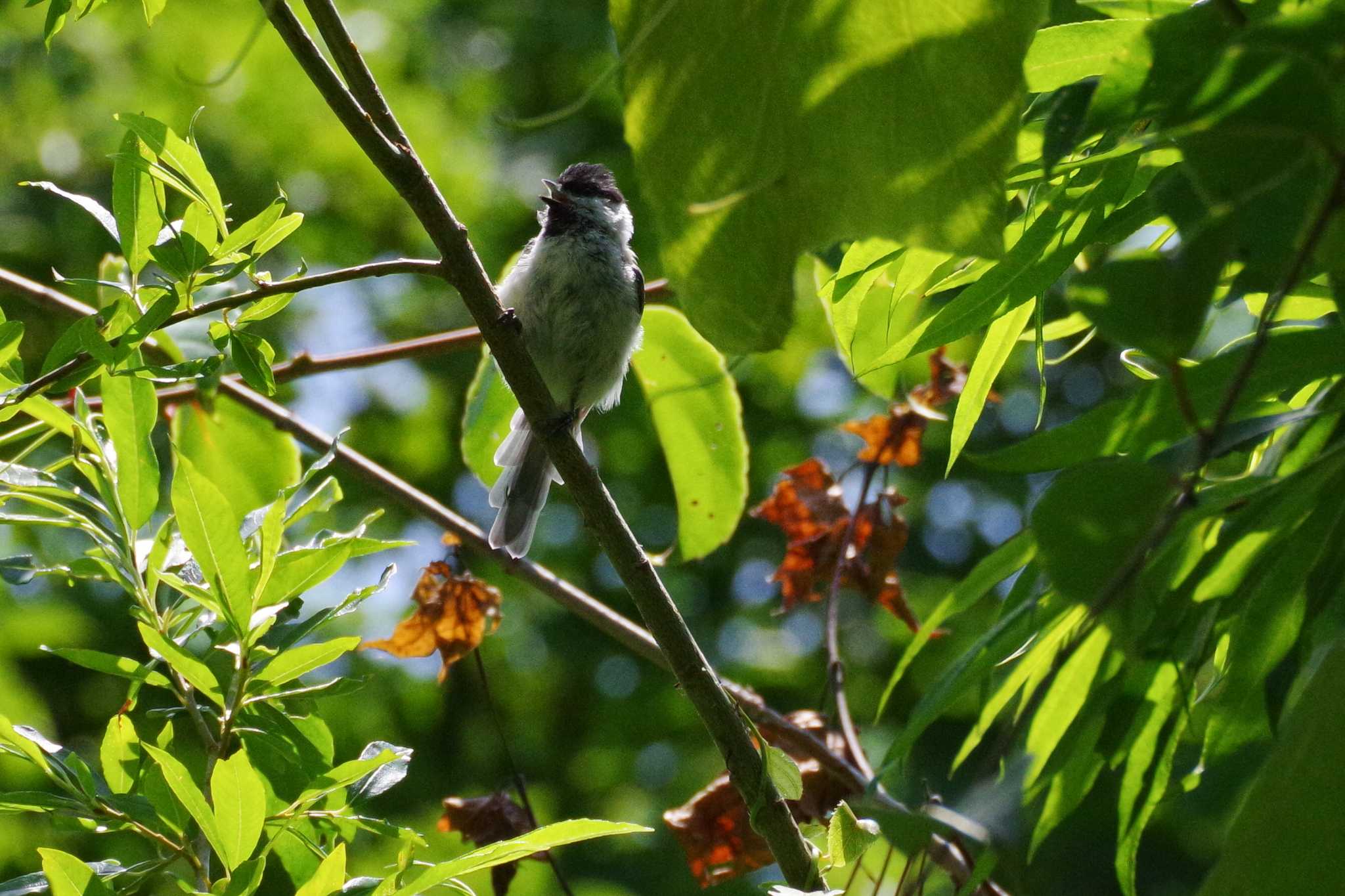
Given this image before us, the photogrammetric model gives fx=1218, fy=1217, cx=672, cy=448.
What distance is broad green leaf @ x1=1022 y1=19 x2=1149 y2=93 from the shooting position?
115 cm

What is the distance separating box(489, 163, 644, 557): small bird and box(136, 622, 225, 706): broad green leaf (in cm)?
237

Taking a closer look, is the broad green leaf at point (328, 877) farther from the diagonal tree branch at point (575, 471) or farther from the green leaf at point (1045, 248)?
the green leaf at point (1045, 248)

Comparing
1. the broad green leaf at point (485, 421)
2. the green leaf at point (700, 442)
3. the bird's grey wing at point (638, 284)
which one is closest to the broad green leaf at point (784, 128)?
the green leaf at point (700, 442)

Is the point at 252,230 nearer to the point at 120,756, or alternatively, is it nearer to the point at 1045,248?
the point at 120,756

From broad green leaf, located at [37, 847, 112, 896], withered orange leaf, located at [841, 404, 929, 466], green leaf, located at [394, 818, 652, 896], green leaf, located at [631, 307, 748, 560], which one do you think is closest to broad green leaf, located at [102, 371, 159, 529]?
broad green leaf, located at [37, 847, 112, 896]

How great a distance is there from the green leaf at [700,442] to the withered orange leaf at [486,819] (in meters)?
0.57

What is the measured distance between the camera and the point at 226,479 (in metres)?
2.34

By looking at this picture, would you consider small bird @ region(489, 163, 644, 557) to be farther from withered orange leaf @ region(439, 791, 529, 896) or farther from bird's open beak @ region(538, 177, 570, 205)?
withered orange leaf @ region(439, 791, 529, 896)

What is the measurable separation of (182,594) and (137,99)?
608 centimetres

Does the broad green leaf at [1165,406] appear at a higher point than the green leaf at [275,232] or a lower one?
lower

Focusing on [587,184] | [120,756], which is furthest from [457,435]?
[120,756]

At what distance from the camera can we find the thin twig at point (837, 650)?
205cm

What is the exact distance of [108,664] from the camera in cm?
141

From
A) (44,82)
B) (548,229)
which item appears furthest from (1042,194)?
(44,82)
